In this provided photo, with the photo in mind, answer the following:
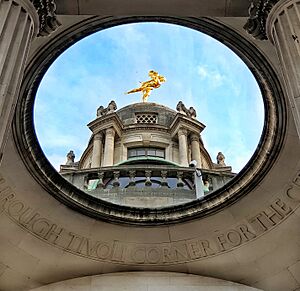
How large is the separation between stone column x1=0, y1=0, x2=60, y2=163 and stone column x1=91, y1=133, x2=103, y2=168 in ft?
67.4

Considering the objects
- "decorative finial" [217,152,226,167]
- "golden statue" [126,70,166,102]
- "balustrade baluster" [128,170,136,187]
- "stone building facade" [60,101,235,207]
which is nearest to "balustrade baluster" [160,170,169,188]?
"balustrade baluster" [128,170,136,187]

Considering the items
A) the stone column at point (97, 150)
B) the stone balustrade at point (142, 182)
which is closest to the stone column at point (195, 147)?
the stone column at point (97, 150)

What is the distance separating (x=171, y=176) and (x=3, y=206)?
19.0ft

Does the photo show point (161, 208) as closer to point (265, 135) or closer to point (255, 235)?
point (255, 235)

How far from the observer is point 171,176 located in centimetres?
1638

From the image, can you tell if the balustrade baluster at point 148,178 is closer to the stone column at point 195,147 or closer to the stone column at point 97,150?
the stone column at point 97,150

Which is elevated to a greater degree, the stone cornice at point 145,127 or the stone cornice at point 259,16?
the stone cornice at point 145,127

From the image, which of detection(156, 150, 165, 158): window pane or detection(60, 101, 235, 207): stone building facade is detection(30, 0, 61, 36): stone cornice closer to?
detection(60, 101, 235, 207): stone building facade

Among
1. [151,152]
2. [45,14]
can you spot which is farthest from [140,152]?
[45,14]

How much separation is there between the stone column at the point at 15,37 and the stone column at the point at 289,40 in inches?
157

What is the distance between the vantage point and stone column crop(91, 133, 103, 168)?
29.6 metres

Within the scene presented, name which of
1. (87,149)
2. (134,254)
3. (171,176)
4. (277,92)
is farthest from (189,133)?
(277,92)

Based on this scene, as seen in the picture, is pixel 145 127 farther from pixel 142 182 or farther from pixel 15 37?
pixel 15 37

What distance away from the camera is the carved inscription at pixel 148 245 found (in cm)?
1272
